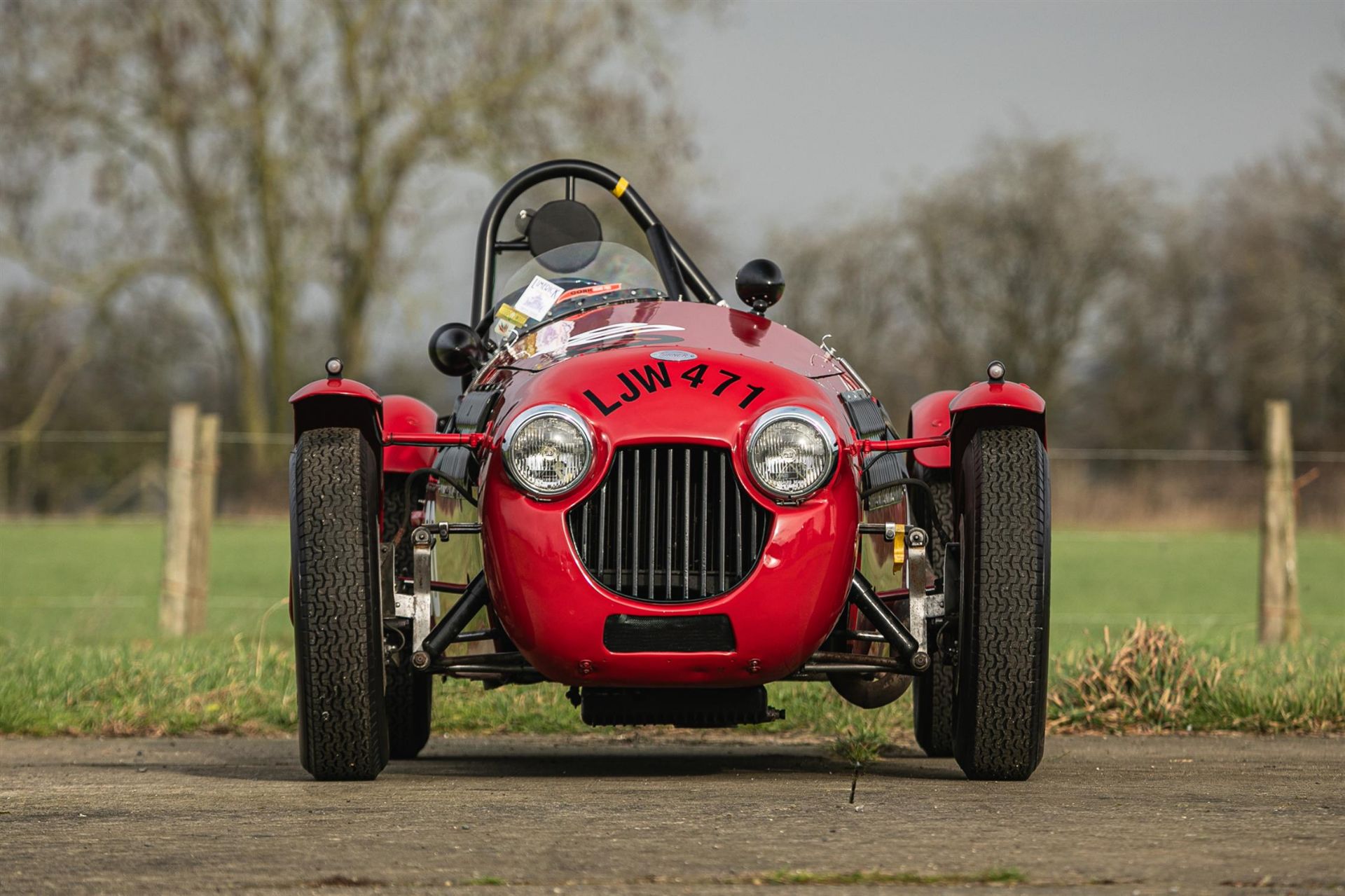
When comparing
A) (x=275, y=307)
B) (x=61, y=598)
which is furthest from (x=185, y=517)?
(x=275, y=307)

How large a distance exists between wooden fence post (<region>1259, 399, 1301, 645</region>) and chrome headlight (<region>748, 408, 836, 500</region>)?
24.9 feet

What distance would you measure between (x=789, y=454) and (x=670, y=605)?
0.54m

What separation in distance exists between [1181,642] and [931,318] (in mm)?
49829

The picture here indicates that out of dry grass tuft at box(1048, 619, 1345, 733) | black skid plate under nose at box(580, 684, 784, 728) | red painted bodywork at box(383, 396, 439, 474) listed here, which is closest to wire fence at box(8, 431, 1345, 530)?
dry grass tuft at box(1048, 619, 1345, 733)

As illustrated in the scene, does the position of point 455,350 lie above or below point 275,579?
above

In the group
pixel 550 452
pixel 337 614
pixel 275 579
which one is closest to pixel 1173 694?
pixel 550 452

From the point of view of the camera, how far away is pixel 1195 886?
129 inches

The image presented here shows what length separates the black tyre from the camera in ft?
20.9

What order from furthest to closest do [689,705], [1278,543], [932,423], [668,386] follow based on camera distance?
[1278,543], [932,423], [689,705], [668,386]

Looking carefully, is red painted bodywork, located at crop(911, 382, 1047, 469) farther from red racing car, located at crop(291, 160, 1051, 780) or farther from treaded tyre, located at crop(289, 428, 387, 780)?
treaded tyre, located at crop(289, 428, 387, 780)

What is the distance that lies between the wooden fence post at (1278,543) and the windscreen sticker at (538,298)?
21.5 feet

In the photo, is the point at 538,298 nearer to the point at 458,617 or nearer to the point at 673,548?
the point at 458,617

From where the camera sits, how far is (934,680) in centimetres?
637

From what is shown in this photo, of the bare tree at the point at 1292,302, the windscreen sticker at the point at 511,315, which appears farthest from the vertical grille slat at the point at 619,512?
the bare tree at the point at 1292,302
